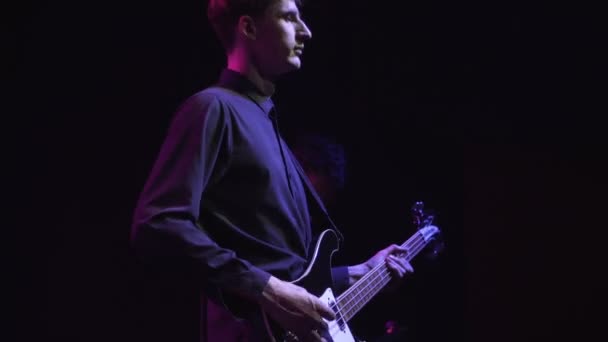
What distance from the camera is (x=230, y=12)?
5.97 feet

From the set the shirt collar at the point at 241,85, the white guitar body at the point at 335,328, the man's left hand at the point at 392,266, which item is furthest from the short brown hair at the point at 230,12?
the man's left hand at the point at 392,266

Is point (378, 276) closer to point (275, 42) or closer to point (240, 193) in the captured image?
point (240, 193)

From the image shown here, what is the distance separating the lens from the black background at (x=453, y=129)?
289cm

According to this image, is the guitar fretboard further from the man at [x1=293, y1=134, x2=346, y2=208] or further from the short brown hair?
the short brown hair

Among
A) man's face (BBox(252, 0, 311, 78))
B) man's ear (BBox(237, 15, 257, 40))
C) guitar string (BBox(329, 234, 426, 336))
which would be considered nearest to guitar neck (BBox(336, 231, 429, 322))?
guitar string (BBox(329, 234, 426, 336))

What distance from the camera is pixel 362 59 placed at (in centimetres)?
342

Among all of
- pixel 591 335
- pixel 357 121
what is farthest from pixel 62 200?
pixel 591 335

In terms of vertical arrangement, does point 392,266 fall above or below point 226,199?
below

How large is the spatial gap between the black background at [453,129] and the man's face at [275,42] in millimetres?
1191

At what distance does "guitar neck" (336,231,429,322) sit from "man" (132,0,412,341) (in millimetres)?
228

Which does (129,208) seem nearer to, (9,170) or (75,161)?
(75,161)

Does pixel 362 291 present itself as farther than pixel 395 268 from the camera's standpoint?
No

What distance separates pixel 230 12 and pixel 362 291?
3.60ft

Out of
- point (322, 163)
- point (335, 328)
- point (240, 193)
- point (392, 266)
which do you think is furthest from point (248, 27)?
point (322, 163)
